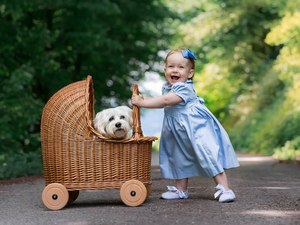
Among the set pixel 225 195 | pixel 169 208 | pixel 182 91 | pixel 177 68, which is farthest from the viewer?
pixel 177 68

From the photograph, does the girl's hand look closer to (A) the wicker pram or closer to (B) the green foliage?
(A) the wicker pram

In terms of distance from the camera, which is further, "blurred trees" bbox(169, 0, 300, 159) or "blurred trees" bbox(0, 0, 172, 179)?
"blurred trees" bbox(169, 0, 300, 159)

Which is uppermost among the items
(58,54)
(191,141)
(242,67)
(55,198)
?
(242,67)

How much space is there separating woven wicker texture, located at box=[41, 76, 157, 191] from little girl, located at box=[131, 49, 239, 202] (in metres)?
0.38

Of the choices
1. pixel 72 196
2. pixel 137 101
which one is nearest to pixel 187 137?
pixel 137 101

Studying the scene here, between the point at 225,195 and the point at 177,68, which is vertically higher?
the point at 177,68

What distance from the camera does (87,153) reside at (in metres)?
4.18

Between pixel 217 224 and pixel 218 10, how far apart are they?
700 inches

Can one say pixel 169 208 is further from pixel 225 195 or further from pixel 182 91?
pixel 182 91

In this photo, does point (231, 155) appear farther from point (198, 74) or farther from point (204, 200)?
point (198, 74)

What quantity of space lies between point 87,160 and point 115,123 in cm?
46

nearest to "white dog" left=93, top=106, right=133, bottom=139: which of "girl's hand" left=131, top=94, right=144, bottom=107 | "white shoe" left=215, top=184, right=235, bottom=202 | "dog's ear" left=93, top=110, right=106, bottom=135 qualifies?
"dog's ear" left=93, top=110, right=106, bottom=135

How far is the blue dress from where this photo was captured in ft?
14.4

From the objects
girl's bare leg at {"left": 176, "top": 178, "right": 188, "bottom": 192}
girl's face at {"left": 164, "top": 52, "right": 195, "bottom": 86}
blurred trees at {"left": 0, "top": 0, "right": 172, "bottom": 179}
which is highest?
blurred trees at {"left": 0, "top": 0, "right": 172, "bottom": 179}
